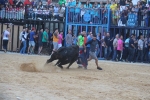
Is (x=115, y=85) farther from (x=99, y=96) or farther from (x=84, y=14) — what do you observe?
(x=84, y=14)

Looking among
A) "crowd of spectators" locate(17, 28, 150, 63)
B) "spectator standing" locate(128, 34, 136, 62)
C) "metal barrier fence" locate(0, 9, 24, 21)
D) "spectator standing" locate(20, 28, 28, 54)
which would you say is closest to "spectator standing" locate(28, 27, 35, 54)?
"crowd of spectators" locate(17, 28, 150, 63)

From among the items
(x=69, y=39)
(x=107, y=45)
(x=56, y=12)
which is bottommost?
(x=107, y=45)

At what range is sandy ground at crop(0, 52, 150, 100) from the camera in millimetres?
12367

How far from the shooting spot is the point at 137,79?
18328 millimetres

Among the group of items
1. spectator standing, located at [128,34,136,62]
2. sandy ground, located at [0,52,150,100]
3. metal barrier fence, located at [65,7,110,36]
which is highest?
metal barrier fence, located at [65,7,110,36]

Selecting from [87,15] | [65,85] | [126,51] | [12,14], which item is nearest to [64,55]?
[65,85]

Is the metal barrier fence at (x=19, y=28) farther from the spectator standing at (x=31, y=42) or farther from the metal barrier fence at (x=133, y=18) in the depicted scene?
the metal barrier fence at (x=133, y=18)

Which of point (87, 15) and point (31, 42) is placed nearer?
point (31, 42)

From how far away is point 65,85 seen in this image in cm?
1460

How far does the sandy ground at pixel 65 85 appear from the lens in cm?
1237

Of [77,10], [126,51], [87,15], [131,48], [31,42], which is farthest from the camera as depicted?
[77,10]

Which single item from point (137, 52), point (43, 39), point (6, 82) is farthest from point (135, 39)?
point (6, 82)

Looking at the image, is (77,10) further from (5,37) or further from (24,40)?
(5,37)

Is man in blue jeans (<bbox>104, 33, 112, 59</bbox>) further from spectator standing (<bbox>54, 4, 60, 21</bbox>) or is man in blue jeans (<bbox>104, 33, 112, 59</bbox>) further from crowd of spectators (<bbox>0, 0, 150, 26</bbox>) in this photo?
spectator standing (<bbox>54, 4, 60, 21</bbox>)
